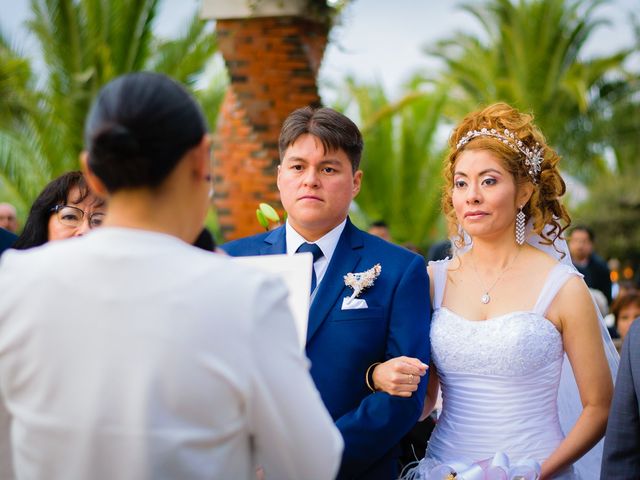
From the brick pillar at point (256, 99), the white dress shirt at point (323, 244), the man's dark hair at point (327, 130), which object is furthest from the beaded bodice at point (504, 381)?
the brick pillar at point (256, 99)

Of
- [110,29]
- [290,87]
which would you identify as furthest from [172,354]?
[110,29]

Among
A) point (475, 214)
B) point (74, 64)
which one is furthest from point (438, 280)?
point (74, 64)

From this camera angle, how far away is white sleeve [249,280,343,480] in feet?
5.67

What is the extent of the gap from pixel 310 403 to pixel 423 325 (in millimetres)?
1490

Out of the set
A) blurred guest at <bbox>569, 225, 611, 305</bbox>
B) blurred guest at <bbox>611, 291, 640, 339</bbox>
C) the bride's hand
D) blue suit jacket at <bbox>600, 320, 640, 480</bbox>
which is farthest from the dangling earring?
blurred guest at <bbox>569, 225, 611, 305</bbox>

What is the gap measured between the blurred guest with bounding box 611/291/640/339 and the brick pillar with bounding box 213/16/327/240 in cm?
340

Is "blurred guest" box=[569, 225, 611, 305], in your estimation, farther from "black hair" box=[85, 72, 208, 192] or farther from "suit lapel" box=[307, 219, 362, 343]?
"black hair" box=[85, 72, 208, 192]

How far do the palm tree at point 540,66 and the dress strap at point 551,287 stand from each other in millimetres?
15010

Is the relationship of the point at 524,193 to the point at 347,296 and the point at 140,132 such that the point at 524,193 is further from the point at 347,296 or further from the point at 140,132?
the point at 140,132

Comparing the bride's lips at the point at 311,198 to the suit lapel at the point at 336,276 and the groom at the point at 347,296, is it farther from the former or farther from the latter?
the suit lapel at the point at 336,276

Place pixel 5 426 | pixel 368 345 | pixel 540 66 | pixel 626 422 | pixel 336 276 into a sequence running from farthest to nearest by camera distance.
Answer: pixel 540 66
pixel 336 276
pixel 368 345
pixel 626 422
pixel 5 426

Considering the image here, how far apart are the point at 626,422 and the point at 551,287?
0.72 metres

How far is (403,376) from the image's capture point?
282 centimetres

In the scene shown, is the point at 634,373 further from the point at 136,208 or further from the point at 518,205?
the point at 136,208
